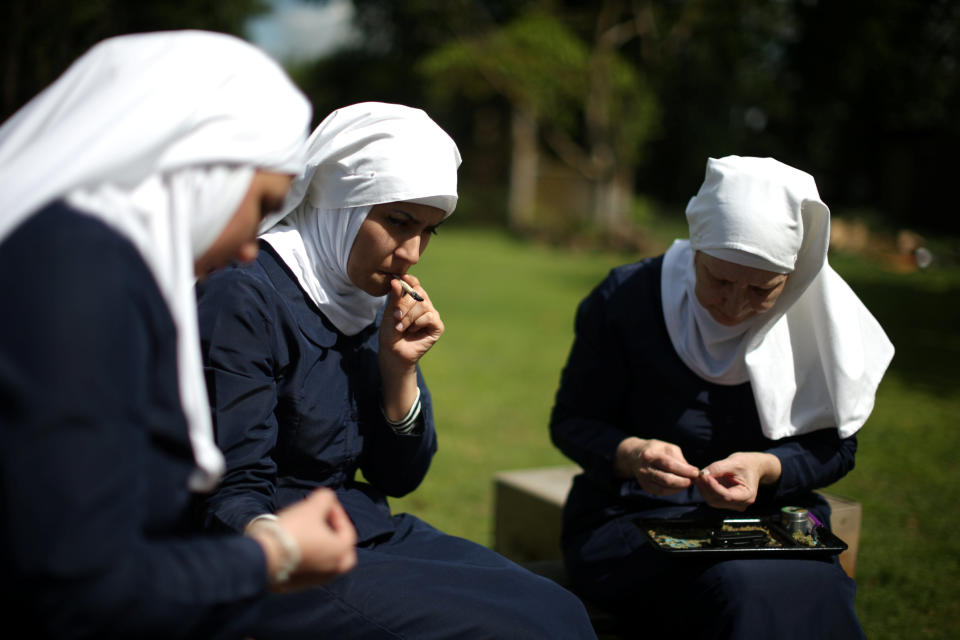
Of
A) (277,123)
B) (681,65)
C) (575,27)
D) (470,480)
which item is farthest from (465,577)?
(681,65)

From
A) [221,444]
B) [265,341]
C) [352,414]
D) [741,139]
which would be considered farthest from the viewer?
[741,139]

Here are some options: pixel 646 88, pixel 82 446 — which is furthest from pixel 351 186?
pixel 646 88

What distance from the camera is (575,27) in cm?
2378

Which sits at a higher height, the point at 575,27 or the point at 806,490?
the point at 575,27

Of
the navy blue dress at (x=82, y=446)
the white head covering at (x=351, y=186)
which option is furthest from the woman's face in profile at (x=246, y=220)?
the white head covering at (x=351, y=186)

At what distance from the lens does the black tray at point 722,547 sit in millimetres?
2256

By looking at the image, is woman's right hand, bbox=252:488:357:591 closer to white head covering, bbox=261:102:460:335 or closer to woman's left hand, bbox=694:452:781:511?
white head covering, bbox=261:102:460:335

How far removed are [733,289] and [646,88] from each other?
2279cm

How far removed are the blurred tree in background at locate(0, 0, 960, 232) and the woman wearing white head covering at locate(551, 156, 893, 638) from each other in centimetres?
900

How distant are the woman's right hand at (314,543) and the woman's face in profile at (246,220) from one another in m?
0.44

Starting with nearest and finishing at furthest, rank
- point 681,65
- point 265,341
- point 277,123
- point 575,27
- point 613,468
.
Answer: point 277,123, point 265,341, point 613,468, point 575,27, point 681,65

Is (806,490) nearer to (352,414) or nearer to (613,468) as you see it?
(613,468)

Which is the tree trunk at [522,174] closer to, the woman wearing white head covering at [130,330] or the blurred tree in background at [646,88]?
the blurred tree in background at [646,88]

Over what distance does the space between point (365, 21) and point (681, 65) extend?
11036 mm
